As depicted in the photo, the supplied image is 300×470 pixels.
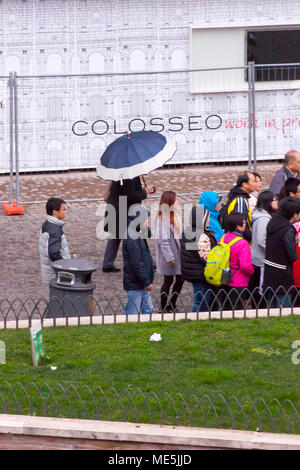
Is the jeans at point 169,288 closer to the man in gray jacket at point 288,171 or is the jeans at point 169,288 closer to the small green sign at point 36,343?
the man in gray jacket at point 288,171

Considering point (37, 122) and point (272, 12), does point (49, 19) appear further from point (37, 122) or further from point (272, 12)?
point (272, 12)

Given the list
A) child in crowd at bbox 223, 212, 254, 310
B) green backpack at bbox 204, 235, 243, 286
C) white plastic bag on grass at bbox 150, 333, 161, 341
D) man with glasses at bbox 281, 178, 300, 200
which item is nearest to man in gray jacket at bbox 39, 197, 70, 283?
green backpack at bbox 204, 235, 243, 286

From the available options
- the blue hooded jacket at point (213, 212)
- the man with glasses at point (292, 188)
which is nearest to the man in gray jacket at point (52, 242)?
the blue hooded jacket at point (213, 212)

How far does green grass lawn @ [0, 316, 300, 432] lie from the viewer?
9.71 metres

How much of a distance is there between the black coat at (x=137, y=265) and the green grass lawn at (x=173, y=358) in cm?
86

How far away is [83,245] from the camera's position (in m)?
15.9

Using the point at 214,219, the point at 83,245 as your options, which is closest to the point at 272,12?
the point at 83,245

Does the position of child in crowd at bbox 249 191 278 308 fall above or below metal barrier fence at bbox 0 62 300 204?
below

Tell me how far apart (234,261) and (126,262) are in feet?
3.81

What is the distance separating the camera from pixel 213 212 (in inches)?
498

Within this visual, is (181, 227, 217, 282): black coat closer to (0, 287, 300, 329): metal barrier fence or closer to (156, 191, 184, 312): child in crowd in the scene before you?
(0, 287, 300, 329): metal barrier fence

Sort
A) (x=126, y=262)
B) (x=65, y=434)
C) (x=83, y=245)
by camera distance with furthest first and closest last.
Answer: (x=83, y=245), (x=126, y=262), (x=65, y=434)

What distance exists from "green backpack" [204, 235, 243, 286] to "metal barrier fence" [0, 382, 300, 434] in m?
2.64

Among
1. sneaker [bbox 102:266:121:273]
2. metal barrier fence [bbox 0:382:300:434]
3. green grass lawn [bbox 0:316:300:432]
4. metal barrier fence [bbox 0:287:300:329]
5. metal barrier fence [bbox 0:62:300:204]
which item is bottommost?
metal barrier fence [bbox 0:382:300:434]
